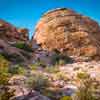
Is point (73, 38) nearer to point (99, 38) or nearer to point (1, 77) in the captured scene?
point (99, 38)

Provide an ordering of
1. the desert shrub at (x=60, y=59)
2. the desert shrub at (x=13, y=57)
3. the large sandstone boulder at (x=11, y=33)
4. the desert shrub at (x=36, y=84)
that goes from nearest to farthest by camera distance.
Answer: the desert shrub at (x=36, y=84)
the desert shrub at (x=13, y=57)
the desert shrub at (x=60, y=59)
the large sandstone boulder at (x=11, y=33)

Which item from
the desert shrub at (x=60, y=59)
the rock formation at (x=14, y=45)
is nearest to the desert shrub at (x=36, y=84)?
the rock formation at (x=14, y=45)

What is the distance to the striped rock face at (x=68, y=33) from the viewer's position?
90.4 ft

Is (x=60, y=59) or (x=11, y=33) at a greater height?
(x=11, y=33)

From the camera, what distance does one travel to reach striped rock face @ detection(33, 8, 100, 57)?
27562 millimetres

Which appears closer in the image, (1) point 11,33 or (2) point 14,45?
(2) point 14,45

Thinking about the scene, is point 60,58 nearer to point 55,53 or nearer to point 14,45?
point 55,53

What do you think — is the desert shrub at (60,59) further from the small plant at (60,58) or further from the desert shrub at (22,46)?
the desert shrub at (22,46)

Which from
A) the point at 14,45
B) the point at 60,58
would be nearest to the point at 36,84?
the point at 60,58

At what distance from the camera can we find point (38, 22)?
3297 cm

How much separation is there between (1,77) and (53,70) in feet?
24.9

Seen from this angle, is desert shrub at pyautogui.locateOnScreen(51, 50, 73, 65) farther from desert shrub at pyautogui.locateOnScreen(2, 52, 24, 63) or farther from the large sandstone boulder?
the large sandstone boulder

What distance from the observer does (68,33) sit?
28797mm

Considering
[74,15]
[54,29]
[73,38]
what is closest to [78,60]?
[73,38]
